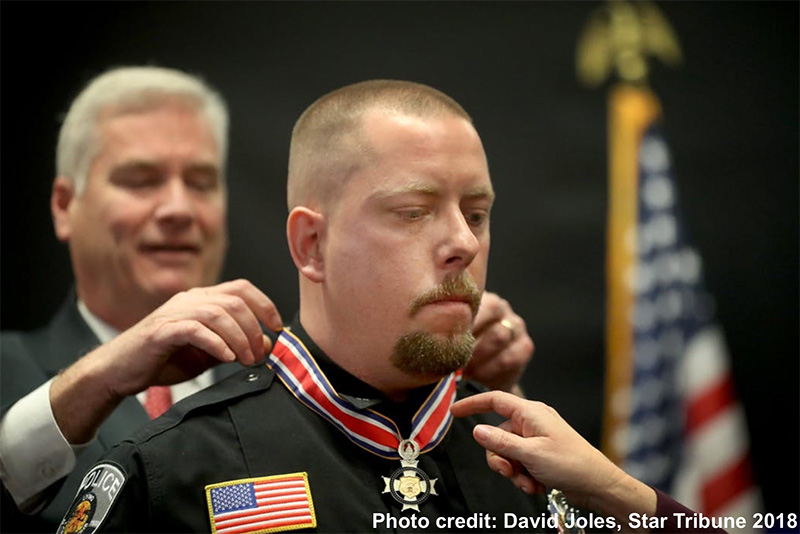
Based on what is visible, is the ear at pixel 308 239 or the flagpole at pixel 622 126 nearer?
the ear at pixel 308 239

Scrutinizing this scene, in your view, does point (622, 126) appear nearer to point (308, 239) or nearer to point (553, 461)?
point (308, 239)

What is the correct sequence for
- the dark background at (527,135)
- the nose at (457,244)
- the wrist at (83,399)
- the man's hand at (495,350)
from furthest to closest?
the dark background at (527,135) → the man's hand at (495,350) → the wrist at (83,399) → the nose at (457,244)

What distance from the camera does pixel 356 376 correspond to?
58.1 inches

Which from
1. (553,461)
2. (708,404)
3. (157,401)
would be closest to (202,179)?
(157,401)

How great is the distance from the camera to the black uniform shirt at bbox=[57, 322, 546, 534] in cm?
130

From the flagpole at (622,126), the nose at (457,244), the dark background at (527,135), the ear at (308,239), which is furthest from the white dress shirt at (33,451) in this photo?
the flagpole at (622,126)

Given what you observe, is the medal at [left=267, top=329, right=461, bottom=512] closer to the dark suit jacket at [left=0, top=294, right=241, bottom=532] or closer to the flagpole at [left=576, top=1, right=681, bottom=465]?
the dark suit jacket at [left=0, top=294, right=241, bottom=532]

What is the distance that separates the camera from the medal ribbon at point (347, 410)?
4.72 feet

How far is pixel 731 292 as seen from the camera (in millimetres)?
2691

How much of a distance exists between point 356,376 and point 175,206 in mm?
838

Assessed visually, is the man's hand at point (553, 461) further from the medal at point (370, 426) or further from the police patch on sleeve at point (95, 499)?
the police patch on sleeve at point (95, 499)

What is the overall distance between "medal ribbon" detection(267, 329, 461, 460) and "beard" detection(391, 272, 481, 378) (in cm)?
11

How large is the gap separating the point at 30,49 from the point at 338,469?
172 centimetres

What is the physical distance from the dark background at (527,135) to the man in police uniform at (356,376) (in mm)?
1054
